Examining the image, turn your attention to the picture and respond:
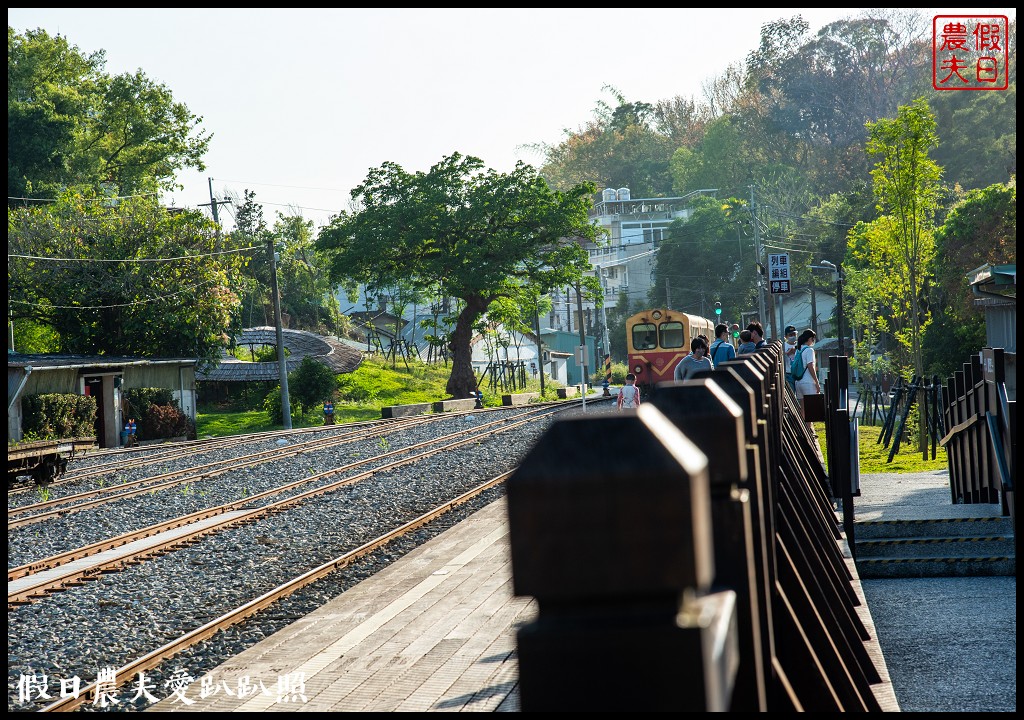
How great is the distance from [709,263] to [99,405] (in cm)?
4609

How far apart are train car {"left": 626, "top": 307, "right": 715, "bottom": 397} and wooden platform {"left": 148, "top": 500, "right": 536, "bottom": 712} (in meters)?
23.5

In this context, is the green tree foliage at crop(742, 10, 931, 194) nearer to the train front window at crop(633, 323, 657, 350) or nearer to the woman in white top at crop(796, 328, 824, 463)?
the train front window at crop(633, 323, 657, 350)

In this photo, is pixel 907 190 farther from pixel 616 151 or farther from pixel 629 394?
pixel 616 151

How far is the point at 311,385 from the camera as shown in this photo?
3516 centimetres

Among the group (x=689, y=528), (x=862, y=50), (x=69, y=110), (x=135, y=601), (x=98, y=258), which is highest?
(x=862, y=50)

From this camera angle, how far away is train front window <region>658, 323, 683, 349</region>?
105 ft

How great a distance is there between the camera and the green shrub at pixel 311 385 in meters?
35.1

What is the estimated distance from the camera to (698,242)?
218 feet

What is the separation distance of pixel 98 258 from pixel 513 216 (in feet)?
53.9

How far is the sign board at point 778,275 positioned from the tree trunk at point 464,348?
2535 cm

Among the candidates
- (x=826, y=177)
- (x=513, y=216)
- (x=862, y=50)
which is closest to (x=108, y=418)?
(x=513, y=216)

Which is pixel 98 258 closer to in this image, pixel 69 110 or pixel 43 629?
pixel 69 110

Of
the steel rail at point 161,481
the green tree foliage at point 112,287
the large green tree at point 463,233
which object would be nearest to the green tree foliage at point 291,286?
the large green tree at point 463,233

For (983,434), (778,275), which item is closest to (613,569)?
(983,434)
